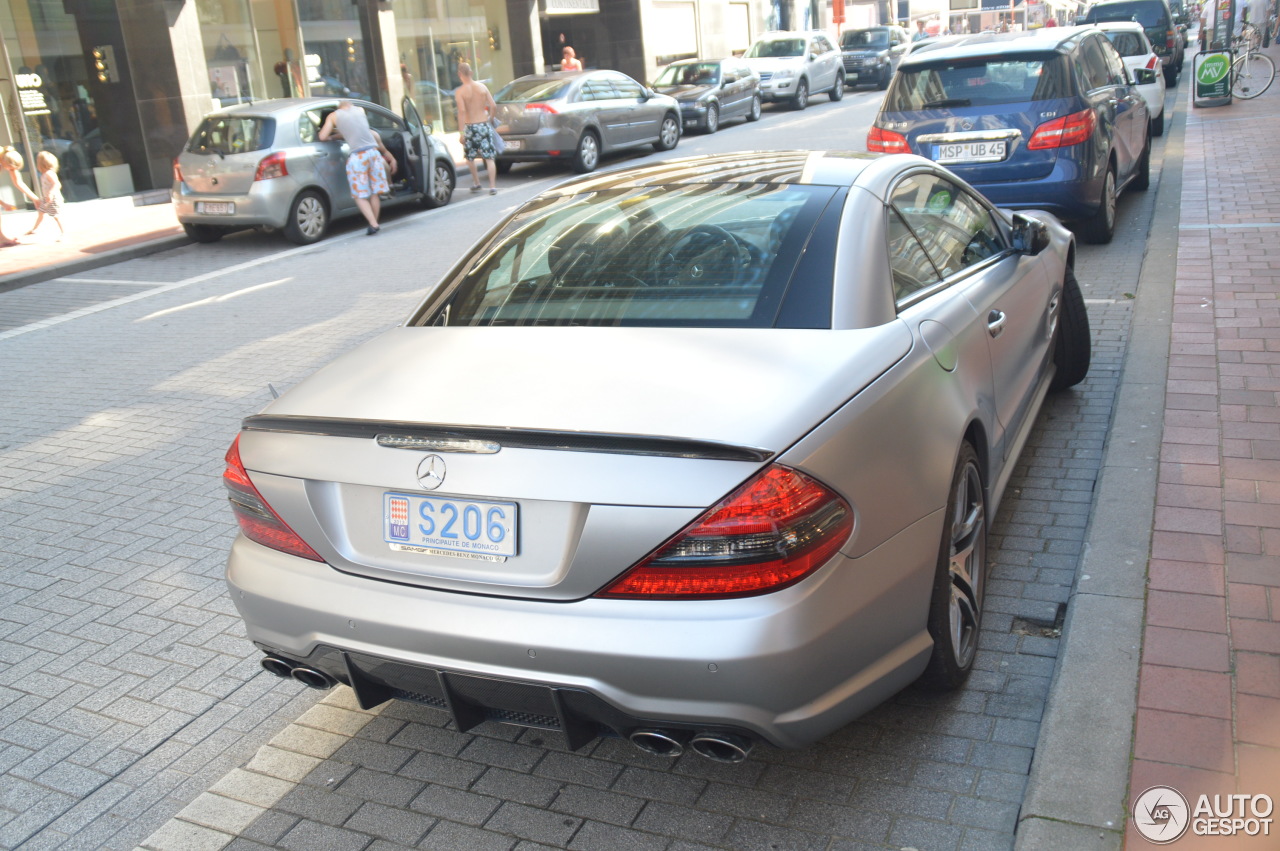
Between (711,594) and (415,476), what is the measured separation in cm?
74

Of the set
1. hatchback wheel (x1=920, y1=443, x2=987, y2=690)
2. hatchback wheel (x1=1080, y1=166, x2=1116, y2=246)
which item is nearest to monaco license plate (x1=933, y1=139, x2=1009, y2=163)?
hatchback wheel (x1=1080, y1=166, x2=1116, y2=246)

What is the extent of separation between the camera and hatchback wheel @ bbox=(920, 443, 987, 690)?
9.96 ft

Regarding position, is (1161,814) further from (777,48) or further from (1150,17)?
(777,48)

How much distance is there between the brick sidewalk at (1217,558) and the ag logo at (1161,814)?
0.02 m

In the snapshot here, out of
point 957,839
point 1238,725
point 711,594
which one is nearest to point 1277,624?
point 1238,725

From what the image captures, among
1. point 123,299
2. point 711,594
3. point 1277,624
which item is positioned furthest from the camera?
point 123,299

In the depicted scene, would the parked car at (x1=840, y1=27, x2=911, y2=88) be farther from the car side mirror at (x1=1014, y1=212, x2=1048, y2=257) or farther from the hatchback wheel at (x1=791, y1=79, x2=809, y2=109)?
the car side mirror at (x1=1014, y1=212, x2=1048, y2=257)

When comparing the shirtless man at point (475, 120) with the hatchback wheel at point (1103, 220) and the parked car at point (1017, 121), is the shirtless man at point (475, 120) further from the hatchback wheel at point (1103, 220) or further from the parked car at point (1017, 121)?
the hatchback wheel at point (1103, 220)

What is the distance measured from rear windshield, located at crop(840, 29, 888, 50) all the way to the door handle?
103ft

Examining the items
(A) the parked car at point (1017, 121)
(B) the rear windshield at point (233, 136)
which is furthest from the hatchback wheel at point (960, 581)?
(B) the rear windshield at point (233, 136)

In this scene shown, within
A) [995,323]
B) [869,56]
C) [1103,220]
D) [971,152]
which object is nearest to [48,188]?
[971,152]

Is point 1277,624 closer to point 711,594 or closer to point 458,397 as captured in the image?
point 711,594

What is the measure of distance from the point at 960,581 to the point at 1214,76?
62.1 ft

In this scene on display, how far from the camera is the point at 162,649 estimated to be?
12.9ft
